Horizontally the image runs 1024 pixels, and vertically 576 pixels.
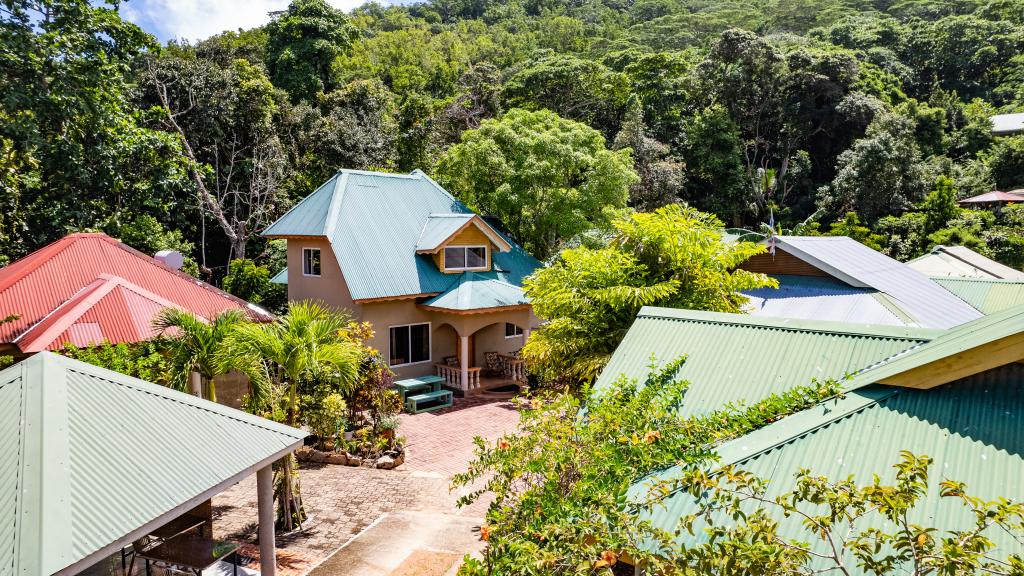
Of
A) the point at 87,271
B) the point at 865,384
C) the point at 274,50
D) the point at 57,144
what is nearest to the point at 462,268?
the point at 87,271

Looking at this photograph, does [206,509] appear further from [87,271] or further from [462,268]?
[462,268]

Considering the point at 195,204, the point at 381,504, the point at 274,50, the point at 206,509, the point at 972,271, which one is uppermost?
the point at 274,50

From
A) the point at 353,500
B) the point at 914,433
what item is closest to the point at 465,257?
the point at 353,500

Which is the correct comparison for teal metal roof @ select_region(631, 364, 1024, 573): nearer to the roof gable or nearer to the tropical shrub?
the tropical shrub

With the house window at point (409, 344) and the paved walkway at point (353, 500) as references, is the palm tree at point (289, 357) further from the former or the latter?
the house window at point (409, 344)

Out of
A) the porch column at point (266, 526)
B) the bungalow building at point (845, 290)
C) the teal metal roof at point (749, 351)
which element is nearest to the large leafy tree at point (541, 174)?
the bungalow building at point (845, 290)

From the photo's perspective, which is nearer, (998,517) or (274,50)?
(998,517)

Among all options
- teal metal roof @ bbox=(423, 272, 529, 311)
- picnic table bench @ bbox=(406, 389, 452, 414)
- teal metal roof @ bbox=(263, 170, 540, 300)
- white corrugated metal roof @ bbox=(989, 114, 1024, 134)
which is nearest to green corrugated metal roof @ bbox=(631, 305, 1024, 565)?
picnic table bench @ bbox=(406, 389, 452, 414)
